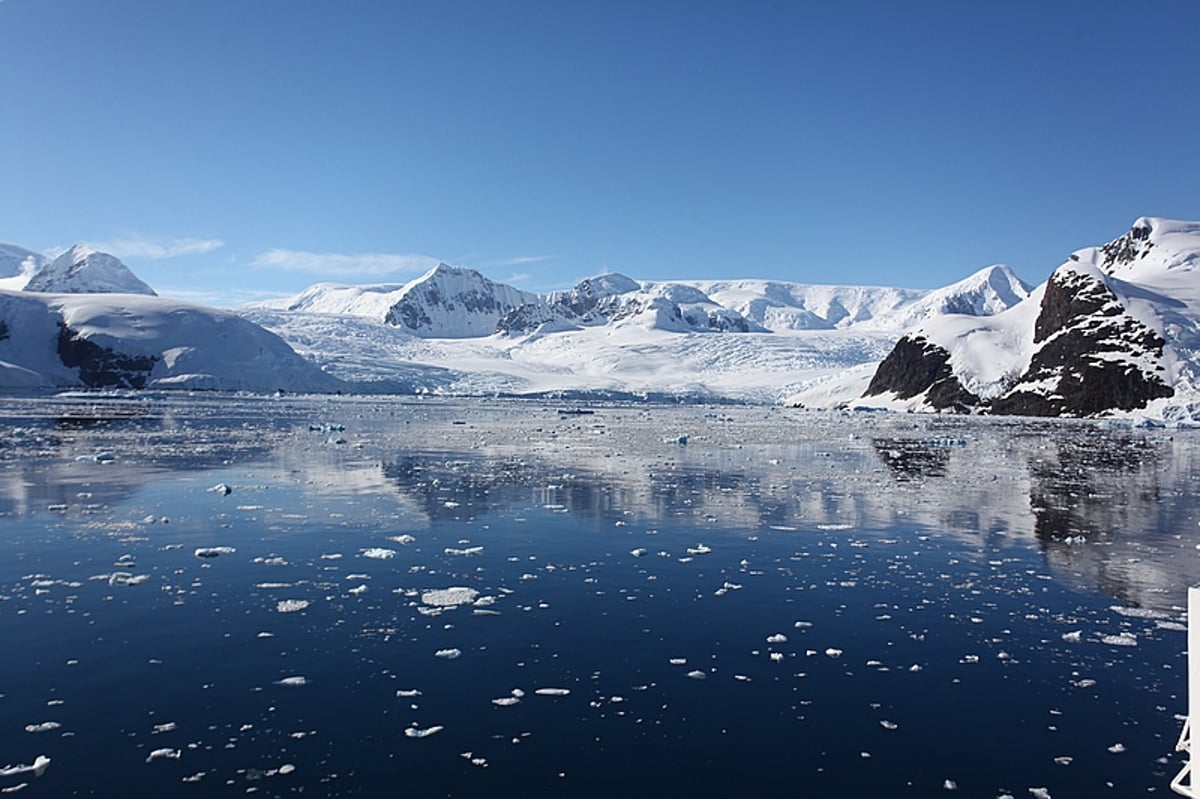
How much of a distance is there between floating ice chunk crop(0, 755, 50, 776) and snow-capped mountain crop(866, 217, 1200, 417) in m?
91.3

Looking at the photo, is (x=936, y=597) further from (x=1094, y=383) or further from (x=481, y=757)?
(x=1094, y=383)

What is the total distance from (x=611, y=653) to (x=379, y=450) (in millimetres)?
24480

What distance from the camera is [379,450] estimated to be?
31.6 m

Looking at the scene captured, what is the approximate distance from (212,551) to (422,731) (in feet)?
24.9

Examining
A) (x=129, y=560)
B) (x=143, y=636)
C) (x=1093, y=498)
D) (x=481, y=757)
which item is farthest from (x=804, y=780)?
(x=1093, y=498)

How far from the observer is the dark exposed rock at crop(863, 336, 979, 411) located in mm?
104875

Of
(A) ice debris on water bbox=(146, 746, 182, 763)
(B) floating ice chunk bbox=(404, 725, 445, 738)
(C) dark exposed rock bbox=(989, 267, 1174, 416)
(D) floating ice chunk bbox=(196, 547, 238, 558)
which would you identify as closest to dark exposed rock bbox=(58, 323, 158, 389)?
(C) dark exposed rock bbox=(989, 267, 1174, 416)

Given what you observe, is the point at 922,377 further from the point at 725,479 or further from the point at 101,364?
the point at 101,364

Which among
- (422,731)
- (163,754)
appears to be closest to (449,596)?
(422,731)

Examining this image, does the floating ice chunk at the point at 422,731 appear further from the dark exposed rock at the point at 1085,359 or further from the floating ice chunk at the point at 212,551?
the dark exposed rock at the point at 1085,359

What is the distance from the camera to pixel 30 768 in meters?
5.89

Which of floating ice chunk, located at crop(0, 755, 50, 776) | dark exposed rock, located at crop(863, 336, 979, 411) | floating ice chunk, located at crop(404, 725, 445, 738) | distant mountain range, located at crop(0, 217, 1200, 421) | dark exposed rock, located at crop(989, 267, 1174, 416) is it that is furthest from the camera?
dark exposed rock, located at crop(863, 336, 979, 411)

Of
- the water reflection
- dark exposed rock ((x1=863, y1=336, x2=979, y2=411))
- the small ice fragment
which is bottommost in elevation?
the water reflection

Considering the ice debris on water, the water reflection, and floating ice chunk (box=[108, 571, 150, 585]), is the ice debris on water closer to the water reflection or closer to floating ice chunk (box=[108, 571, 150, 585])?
floating ice chunk (box=[108, 571, 150, 585])
